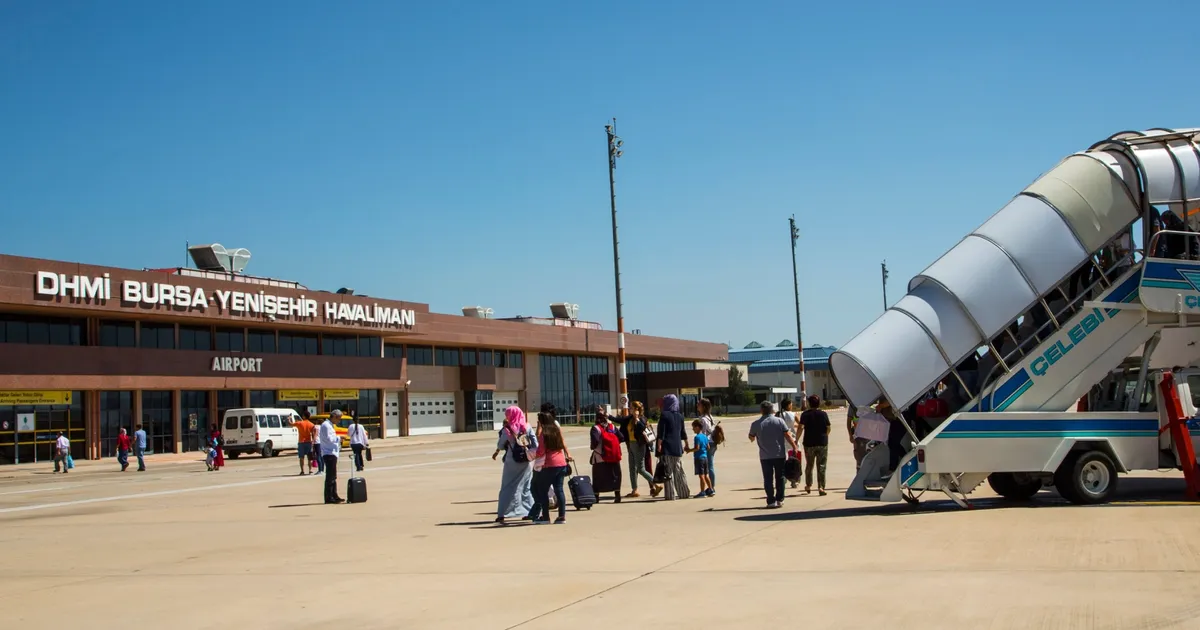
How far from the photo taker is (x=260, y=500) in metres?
21.3

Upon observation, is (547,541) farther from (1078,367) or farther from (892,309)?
(1078,367)

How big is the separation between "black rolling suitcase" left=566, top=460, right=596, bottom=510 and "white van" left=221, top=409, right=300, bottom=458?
29.5 meters

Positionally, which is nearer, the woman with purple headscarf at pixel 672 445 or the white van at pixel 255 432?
the woman with purple headscarf at pixel 672 445

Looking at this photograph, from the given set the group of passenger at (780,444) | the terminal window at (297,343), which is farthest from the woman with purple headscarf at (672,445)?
the terminal window at (297,343)

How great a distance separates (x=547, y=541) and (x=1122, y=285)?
819 centimetres

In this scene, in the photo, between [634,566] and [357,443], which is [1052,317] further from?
[357,443]

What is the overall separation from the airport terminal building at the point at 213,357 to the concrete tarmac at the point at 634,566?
27.7 m

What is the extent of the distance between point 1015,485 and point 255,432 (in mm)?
35223

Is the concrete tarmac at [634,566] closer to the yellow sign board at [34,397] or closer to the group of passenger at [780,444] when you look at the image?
the group of passenger at [780,444]

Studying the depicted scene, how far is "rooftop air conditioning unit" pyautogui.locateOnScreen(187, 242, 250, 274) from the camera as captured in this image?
5581 cm

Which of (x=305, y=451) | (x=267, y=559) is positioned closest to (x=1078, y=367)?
(x=267, y=559)

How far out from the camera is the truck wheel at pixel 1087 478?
13641 mm

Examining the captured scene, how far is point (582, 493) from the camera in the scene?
16.5m

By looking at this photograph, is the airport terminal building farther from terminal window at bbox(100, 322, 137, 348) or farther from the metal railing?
the metal railing
